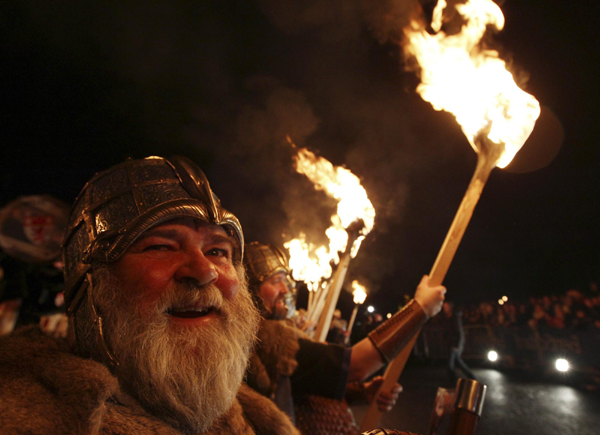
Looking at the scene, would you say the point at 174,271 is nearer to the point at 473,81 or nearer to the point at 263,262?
the point at 263,262

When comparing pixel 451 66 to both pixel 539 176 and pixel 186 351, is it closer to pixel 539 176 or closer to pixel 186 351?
pixel 186 351

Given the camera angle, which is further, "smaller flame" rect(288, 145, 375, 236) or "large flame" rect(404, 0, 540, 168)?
"smaller flame" rect(288, 145, 375, 236)

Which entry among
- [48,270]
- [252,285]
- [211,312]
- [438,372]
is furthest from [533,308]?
[48,270]

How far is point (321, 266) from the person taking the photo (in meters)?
8.16

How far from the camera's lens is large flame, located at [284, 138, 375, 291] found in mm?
5461

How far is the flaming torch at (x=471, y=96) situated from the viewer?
308 centimetres

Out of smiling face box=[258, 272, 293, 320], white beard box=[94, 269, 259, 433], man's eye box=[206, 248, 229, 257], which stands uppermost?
smiling face box=[258, 272, 293, 320]

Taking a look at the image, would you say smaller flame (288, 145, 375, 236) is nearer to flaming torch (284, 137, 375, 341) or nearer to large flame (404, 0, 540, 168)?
flaming torch (284, 137, 375, 341)

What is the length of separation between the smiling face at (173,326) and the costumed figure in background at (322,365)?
3.12 ft

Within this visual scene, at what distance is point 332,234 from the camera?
7.62 m

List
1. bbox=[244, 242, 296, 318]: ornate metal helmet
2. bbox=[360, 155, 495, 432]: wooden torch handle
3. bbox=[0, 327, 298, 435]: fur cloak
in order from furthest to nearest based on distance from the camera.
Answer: bbox=[244, 242, 296, 318]: ornate metal helmet
bbox=[360, 155, 495, 432]: wooden torch handle
bbox=[0, 327, 298, 435]: fur cloak

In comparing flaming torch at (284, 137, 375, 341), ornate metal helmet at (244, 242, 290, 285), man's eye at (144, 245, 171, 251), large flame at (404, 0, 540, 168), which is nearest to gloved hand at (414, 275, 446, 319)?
large flame at (404, 0, 540, 168)

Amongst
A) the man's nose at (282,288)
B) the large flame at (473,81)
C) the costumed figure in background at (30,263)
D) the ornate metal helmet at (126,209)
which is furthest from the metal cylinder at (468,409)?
the costumed figure in background at (30,263)

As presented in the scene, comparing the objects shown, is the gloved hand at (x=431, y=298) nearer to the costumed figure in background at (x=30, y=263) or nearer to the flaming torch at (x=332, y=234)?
the flaming torch at (x=332, y=234)
